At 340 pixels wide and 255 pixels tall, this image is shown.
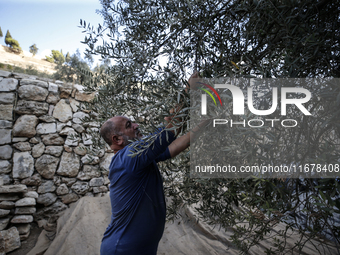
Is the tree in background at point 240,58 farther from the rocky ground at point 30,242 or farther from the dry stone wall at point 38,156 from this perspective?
the rocky ground at point 30,242

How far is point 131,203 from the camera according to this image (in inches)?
84.7

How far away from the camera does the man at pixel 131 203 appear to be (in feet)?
6.84

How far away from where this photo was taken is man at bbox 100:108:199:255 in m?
2.09

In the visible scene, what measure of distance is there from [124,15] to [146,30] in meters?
0.38

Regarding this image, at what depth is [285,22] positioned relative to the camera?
162 cm

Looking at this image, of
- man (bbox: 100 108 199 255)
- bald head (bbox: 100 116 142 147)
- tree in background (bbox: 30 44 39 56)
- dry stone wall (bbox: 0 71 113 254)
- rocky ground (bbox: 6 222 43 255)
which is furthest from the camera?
tree in background (bbox: 30 44 39 56)

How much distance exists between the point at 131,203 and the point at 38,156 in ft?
16.0

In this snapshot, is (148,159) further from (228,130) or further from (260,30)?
(260,30)

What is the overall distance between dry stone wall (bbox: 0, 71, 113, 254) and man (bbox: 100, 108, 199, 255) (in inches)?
125

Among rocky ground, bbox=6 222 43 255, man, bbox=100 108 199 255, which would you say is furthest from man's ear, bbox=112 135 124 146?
rocky ground, bbox=6 222 43 255

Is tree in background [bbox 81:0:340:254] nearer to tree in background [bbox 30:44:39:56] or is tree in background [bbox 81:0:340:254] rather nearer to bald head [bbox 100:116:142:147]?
bald head [bbox 100:116:142:147]

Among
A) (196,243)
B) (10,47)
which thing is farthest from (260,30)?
(10,47)

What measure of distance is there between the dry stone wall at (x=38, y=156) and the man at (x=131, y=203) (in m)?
3.18

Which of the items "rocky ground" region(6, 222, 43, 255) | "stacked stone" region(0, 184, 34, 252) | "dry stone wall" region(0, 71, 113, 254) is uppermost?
"dry stone wall" region(0, 71, 113, 254)
